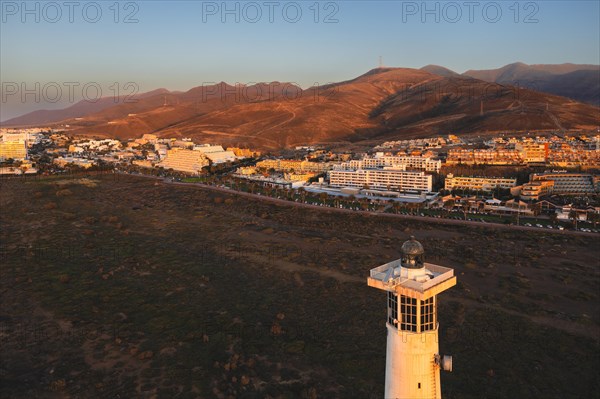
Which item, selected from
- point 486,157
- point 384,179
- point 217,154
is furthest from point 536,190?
Answer: point 217,154

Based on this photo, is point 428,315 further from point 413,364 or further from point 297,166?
point 297,166

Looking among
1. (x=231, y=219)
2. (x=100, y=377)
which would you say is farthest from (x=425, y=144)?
(x=100, y=377)

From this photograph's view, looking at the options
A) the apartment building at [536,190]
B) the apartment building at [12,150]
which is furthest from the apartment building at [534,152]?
the apartment building at [12,150]

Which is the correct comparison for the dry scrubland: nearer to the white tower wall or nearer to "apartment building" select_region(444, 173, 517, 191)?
the white tower wall

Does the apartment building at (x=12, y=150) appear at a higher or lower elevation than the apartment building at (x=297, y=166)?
higher

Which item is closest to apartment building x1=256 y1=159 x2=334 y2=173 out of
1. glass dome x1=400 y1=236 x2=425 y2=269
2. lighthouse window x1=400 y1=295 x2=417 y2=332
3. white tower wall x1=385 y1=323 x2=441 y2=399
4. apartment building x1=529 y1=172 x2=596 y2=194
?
apartment building x1=529 y1=172 x2=596 y2=194

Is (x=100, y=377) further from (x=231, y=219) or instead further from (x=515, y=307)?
(x=231, y=219)

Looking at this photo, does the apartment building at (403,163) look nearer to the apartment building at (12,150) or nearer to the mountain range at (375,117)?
the mountain range at (375,117)

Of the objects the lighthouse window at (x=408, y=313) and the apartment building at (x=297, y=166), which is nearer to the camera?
the lighthouse window at (x=408, y=313)
